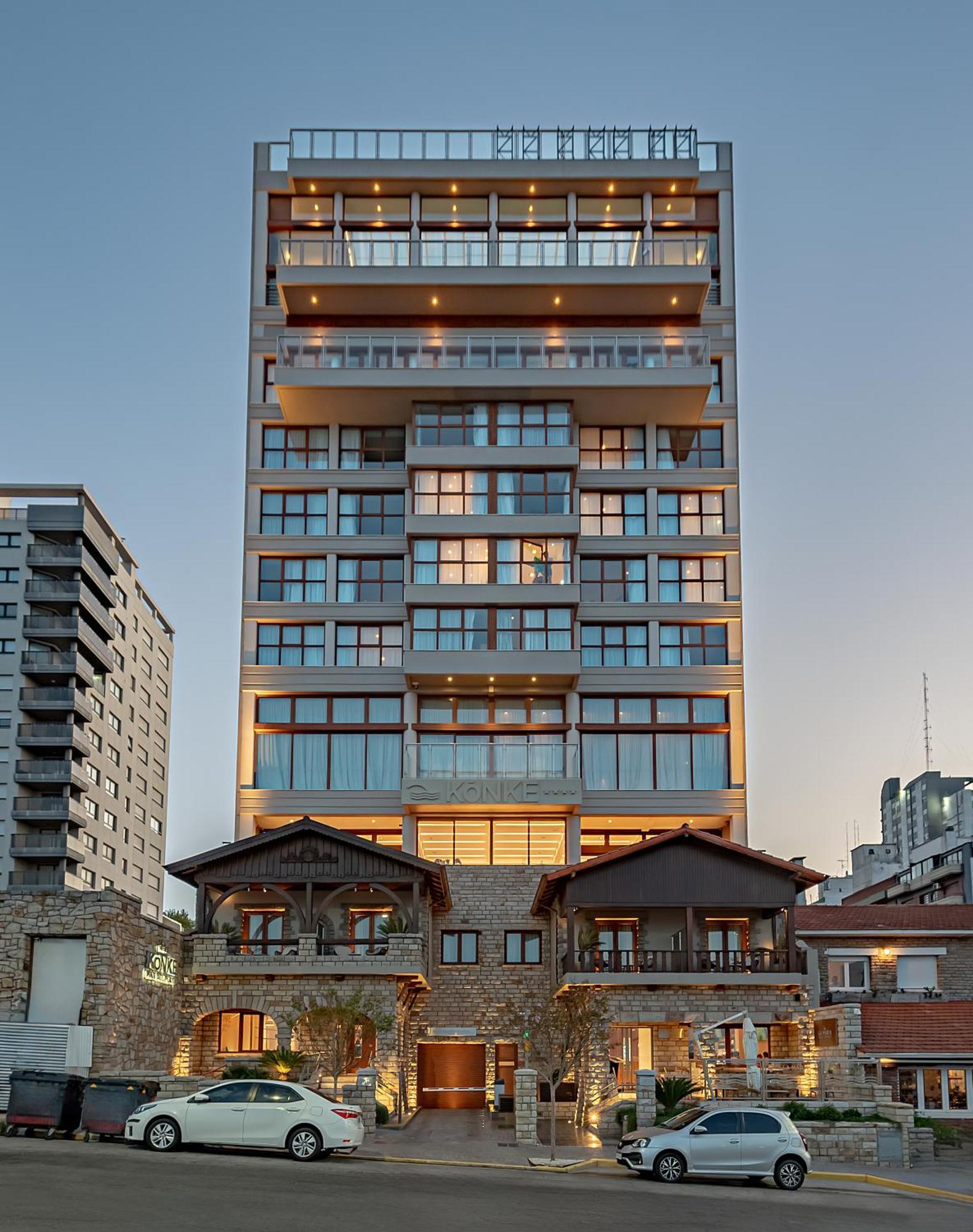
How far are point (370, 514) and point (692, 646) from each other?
47.1 feet

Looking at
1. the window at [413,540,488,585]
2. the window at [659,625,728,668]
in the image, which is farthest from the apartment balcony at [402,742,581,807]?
the window at [413,540,488,585]

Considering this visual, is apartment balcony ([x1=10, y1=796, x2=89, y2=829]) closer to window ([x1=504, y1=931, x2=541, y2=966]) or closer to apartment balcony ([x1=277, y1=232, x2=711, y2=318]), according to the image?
apartment balcony ([x1=277, y1=232, x2=711, y2=318])

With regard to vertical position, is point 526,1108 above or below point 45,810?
below

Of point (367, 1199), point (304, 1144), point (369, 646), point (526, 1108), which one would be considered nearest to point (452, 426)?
point (369, 646)

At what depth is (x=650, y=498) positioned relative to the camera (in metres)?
59.9

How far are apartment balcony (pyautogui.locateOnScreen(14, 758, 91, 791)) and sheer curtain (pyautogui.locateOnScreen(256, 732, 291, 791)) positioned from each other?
30.6 m

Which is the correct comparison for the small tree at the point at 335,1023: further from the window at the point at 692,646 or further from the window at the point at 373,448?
the window at the point at 373,448

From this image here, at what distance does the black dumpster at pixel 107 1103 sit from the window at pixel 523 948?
24.4 meters

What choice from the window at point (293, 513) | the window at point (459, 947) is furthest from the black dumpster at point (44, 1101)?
the window at point (293, 513)

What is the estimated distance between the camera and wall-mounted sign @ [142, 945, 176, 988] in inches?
1377

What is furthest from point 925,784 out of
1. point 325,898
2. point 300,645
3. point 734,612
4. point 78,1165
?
point 78,1165

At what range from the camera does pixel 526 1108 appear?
1231 inches

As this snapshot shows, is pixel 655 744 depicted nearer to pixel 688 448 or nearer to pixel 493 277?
pixel 688 448

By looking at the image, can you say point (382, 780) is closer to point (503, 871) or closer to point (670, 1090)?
point (503, 871)
